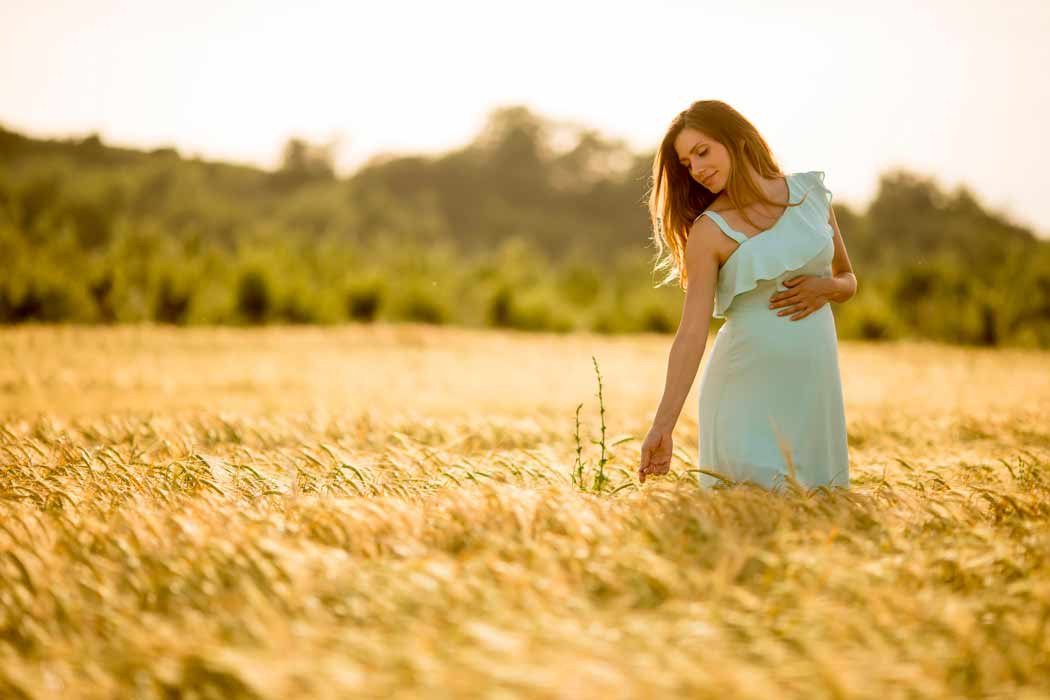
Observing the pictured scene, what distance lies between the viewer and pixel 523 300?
1944cm

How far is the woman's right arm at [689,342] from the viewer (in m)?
3.21

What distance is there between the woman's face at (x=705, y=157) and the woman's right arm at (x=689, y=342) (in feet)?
0.53

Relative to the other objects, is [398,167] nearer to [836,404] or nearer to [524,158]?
[524,158]

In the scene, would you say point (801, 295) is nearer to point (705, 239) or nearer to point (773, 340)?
point (773, 340)

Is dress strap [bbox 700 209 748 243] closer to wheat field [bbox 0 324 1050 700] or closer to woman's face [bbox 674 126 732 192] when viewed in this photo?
woman's face [bbox 674 126 732 192]

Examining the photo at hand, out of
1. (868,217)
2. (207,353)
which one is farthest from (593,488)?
(868,217)

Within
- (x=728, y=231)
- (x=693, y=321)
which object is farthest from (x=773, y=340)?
(x=728, y=231)

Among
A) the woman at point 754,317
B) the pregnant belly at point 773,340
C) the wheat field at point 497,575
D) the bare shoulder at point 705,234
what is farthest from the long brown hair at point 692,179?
the wheat field at point 497,575

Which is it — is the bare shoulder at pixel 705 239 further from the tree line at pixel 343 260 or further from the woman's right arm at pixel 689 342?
the tree line at pixel 343 260

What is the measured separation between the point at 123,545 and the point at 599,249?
3615cm

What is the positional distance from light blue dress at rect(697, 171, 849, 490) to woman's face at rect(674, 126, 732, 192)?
0.13 metres

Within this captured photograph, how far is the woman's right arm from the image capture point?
321 cm

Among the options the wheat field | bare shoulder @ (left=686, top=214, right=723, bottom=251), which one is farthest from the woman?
the wheat field

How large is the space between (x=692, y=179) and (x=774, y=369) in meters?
0.84
